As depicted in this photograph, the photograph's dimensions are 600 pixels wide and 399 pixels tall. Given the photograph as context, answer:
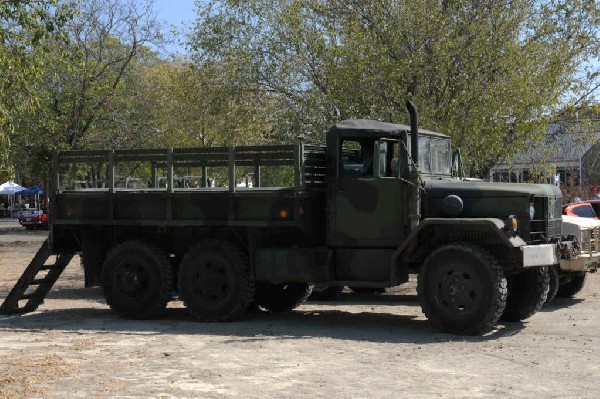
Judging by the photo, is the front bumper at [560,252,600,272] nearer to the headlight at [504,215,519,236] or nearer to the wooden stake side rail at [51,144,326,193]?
the headlight at [504,215,519,236]

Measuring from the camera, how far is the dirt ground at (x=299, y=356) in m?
8.69

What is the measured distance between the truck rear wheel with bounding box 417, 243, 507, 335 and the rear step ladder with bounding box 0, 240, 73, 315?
595 cm

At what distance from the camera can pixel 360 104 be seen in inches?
780

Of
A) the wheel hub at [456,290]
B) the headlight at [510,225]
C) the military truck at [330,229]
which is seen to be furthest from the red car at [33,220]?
the headlight at [510,225]

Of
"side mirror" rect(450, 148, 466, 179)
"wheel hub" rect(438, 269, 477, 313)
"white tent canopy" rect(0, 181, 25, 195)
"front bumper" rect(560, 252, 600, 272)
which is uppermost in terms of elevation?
"white tent canopy" rect(0, 181, 25, 195)

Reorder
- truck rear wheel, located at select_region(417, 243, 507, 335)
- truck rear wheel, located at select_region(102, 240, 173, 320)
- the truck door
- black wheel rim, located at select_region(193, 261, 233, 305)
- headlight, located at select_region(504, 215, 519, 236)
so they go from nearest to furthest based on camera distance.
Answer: truck rear wheel, located at select_region(417, 243, 507, 335)
headlight, located at select_region(504, 215, 519, 236)
the truck door
black wheel rim, located at select_region(193, 261, 233, 305)
truck rear wheel, located at select_region(102, 240, 173, 320)

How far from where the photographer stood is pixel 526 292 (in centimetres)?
1322

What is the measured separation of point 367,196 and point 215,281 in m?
2.48

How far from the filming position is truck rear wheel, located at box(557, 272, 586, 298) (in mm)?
16297

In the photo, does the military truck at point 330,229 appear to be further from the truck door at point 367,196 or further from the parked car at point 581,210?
the parked car at point 581,210

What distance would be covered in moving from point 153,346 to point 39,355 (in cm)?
133

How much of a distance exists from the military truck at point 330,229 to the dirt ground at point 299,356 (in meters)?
0.49

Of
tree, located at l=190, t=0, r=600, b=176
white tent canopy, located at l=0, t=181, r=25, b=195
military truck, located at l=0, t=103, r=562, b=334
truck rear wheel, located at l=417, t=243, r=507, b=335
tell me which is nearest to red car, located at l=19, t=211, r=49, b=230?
white tent canopy, located at l=0, t=181, r=25, b=195

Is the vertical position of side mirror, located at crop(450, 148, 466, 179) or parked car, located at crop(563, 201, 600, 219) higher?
side mirror, located at crop(450, 148, 466, 179)
